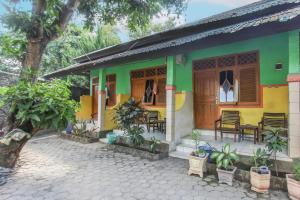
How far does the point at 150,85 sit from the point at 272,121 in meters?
4.81

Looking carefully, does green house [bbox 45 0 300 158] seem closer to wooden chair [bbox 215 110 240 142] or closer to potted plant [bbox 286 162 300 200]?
wooden chair [bbox 215 110 240 142]

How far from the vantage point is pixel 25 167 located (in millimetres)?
5543

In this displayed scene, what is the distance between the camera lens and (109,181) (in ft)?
14.9

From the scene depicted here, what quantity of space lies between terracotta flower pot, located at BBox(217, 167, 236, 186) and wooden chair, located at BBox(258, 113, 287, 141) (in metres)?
1.93

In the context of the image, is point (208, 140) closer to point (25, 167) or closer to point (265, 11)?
point (265, 11)

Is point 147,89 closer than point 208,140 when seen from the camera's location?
No

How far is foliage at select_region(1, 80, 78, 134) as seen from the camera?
16.1 feet

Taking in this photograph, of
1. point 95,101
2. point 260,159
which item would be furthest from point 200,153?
point 95,101

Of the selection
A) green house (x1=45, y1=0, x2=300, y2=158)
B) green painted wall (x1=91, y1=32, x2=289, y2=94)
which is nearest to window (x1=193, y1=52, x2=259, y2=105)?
green house (x1=45, y1=0, x2=300, y2=158)

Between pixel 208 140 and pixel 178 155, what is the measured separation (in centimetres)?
96

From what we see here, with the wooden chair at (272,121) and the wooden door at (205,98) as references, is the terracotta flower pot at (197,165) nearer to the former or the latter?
the wooden chair at (272,121)

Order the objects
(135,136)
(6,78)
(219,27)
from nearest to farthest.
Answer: (135,136) < (219,27) < (6,78)

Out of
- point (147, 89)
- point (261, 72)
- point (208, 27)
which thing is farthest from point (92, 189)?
point (208, 27)

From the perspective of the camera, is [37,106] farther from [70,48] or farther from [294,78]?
[70,48]
